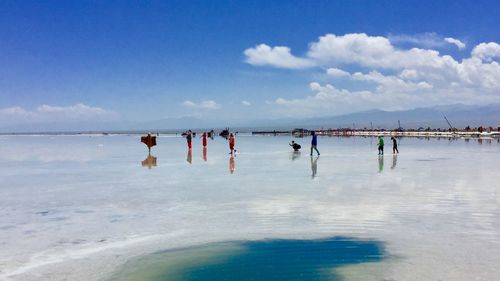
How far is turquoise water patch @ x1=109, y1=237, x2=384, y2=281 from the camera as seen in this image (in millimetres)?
7070

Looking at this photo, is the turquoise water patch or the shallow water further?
the shallow water

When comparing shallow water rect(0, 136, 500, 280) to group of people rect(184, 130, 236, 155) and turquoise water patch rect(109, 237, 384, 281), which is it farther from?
group of people rect(184, 130, 236, 155)

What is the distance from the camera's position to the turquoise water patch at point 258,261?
23.2 feet

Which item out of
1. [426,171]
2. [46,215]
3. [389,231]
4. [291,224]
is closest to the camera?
[389,231]

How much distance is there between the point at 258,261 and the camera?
773 centimetres

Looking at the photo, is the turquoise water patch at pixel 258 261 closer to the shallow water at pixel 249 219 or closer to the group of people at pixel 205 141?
the shallow water at pixel 249 219

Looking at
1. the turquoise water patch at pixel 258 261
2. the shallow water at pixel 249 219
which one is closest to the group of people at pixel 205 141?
the shallow water at pixel 249 219

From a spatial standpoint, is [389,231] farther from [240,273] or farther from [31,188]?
[31,188]

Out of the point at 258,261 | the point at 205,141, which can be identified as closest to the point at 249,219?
the point at 258,261

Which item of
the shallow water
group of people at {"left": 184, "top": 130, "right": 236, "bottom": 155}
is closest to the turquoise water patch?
the shallow water

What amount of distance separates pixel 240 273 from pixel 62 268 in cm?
279

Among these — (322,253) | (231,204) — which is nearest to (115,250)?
→ (322,253)

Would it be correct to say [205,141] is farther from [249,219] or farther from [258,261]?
[258,261]

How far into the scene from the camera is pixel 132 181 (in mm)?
18578
